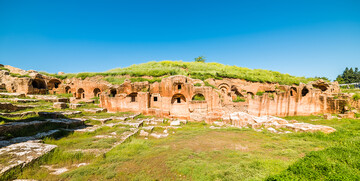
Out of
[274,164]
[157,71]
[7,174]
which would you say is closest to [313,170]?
[274,164]

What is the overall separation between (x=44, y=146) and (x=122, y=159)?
2.61 meters

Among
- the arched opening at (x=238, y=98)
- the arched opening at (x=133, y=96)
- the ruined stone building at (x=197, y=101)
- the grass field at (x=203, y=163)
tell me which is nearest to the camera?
the grass field at (x=203, y=163)

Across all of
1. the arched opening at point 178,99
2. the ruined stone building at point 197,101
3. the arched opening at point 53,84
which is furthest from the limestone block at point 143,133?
the arched opening at point 53,84

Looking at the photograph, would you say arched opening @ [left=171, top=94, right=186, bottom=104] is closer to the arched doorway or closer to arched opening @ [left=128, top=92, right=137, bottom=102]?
the arched doorway

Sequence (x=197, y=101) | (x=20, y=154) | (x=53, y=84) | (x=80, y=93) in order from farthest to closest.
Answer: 1. (x=53, y=84)
2. (x=80, y=93)
3. (x=197, y=101)
4. (x=20, y=154)

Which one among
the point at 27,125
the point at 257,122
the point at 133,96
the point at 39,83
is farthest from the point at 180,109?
the point at 39,83

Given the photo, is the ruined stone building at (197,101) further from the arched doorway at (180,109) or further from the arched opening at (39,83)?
the arched opening at (39,83)

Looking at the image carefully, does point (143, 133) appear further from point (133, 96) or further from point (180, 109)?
point (133, 96)

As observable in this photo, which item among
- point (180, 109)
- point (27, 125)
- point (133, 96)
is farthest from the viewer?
point (133, 96)

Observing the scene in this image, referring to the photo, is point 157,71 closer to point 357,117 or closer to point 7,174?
point 7,174

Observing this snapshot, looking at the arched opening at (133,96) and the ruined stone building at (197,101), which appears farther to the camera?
the arched opening at (133,96)

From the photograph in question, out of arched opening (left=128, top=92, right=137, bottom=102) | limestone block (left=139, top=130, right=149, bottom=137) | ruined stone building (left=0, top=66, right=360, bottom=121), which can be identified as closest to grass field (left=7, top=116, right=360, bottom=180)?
limestone block (left=139, top=130, right=149, bottom=137)

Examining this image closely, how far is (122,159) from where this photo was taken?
465 cm

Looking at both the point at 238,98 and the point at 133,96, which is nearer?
the point at 133,96
